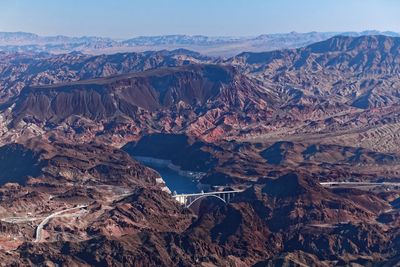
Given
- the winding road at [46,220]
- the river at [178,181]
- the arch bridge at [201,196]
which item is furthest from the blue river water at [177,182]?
the winding road at [46,220]

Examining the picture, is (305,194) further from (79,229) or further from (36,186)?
(36,186)

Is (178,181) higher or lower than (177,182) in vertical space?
lower

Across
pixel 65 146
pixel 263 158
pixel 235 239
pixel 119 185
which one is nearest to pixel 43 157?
pixel 65 146

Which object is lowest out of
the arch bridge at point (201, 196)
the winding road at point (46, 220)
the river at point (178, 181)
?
the river at point (178, 181)

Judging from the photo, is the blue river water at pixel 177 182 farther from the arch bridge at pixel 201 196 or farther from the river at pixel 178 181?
the arch bridge at pixel 201 196

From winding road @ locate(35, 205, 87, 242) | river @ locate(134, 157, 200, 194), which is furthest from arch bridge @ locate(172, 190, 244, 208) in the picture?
winding road @ locate(35, 205, 87, 242)

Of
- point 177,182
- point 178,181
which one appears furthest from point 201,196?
point 178,181

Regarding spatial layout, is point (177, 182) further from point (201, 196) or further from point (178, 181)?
point (201, 196)

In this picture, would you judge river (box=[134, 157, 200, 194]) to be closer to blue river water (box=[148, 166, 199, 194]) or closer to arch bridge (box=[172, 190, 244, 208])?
blue river water (box=[148, 166, 199, 194])
